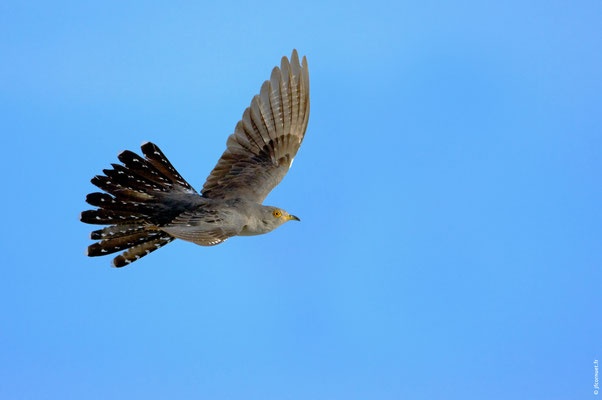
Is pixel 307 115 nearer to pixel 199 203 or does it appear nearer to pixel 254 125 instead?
pixel 254 125

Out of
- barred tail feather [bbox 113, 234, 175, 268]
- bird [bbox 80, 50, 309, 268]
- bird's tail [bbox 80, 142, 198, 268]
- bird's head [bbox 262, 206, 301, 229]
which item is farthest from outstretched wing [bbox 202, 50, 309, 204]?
barred tail feather [bbox 113, 234, 175, 268]

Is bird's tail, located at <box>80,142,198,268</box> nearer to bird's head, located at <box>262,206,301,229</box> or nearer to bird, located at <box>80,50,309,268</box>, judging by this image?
bird, located at <box>80,50,309,268</box>

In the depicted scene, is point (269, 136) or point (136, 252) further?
point (269, 136)

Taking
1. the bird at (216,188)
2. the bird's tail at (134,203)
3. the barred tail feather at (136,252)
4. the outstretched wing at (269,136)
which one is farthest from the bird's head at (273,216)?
the barred tail feather at (136,252)

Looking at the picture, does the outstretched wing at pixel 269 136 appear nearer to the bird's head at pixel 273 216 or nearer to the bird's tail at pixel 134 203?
the bird's head at pixel 273 216

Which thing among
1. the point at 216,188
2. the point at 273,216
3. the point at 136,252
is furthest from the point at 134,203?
the point at 273,216

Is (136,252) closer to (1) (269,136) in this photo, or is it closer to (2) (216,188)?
(2) (216,188)
